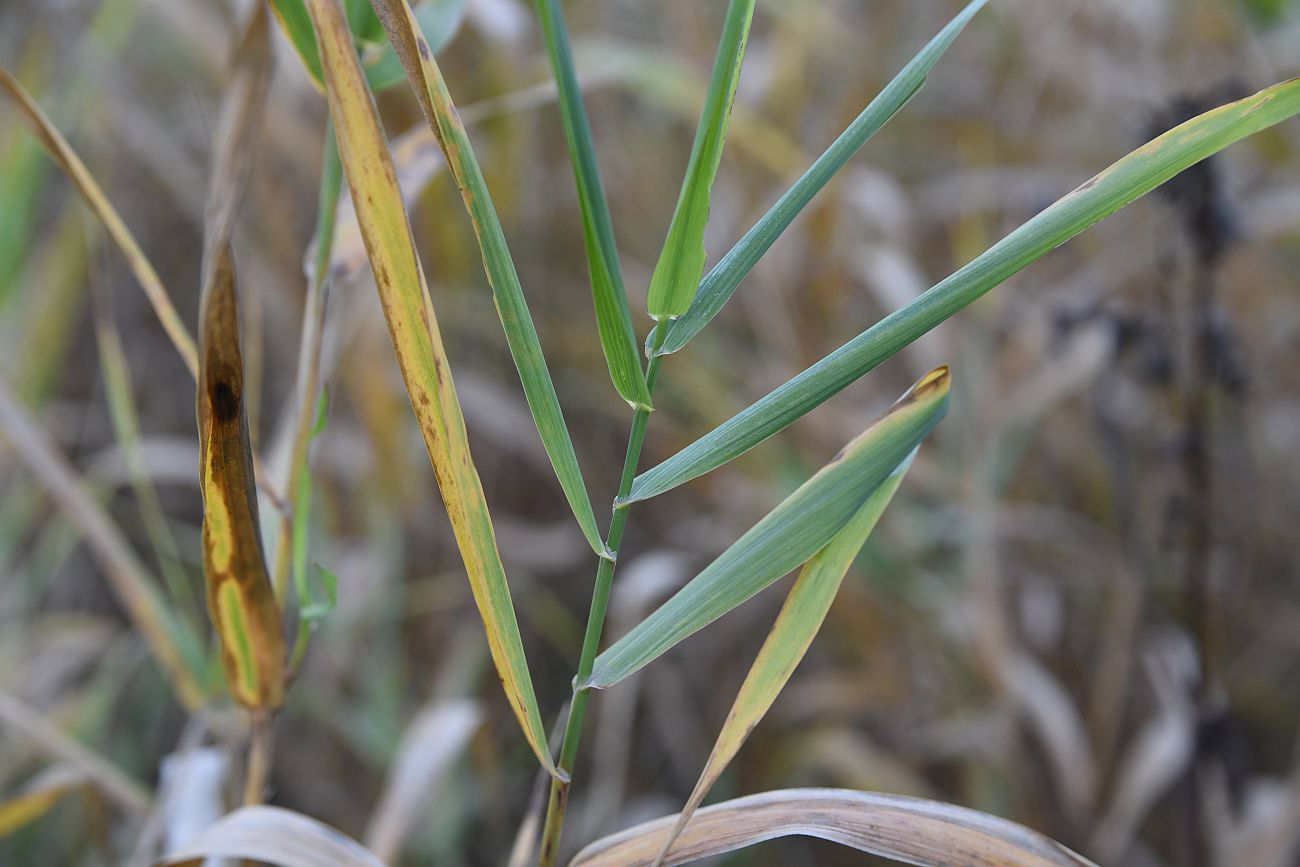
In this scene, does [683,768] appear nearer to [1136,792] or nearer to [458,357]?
[1136,792]

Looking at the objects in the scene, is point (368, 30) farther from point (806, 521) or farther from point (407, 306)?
point (806, 521)

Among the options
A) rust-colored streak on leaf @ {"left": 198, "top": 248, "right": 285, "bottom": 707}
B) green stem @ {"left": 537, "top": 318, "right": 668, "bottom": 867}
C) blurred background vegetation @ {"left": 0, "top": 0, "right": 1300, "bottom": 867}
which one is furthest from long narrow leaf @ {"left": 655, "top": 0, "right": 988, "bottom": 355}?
blurred background vegetation @ {"left": 0, "top": 0, "right": 1300, "bottom": 867}

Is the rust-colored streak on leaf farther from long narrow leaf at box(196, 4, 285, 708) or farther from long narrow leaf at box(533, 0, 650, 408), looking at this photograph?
long narrow leaf at box(533, 0, 650, 408)

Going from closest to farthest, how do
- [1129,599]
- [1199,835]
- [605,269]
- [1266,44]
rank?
[605,269]
[1199,835]
[1129,599]
[1266,44]

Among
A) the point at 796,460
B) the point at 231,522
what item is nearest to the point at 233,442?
the point at 231,522

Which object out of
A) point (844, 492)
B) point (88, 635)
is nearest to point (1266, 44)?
point (844, 492)

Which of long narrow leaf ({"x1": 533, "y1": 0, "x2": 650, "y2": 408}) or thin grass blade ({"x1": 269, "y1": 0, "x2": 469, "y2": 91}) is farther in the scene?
thin grass blade ({"x1": 269, "y1": 0, "x2": 469, "y2": 91})
